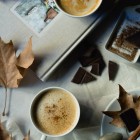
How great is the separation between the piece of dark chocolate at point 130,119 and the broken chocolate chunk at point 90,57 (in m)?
0.12

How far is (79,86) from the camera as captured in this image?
823mm

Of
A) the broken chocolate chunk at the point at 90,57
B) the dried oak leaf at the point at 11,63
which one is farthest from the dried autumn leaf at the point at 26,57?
the broken chocolate chunk at the point at 90,57

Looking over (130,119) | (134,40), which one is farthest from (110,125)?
(134,40)

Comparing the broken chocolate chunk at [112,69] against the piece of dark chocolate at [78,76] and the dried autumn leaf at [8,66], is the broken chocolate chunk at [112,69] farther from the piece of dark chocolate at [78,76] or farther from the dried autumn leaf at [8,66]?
the dried autumn leaf at [8,66]

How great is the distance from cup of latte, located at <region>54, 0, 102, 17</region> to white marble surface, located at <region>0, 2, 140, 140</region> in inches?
2.0

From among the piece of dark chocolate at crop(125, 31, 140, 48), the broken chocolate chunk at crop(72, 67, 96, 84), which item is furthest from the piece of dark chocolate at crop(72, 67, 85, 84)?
the piece of dark chocolate at crop(125, 31, 140, 48)

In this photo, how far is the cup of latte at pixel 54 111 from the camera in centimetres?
78

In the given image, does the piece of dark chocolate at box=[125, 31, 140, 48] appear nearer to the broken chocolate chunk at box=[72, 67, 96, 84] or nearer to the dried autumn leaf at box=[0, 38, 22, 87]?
the broken chocolate chunk at box=[72, 67, 96, 84]

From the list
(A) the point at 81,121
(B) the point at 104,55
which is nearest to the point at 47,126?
(A) the point at 81,121

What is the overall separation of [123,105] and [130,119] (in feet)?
0.10

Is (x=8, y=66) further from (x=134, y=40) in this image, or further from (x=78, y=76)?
(x=134, y=40)

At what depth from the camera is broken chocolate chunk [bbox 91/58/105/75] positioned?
81cm

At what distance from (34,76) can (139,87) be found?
0.68ft

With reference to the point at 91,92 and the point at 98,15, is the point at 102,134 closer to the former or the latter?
the point at 91,92
